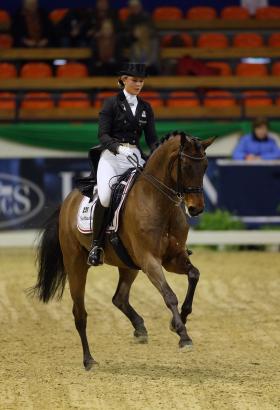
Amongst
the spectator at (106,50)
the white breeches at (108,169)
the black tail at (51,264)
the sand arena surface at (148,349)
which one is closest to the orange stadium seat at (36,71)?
the spectator at (106,50)

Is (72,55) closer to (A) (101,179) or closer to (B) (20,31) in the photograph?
(B) (20,31)

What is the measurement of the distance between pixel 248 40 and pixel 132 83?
12.0 m

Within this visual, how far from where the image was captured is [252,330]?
10.3 meters

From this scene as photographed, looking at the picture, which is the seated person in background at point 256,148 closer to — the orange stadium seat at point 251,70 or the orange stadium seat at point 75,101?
the orange stadium seat at point 75,101

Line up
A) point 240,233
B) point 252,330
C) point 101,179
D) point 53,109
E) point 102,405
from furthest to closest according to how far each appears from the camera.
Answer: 1. point 53,109
2. point 240,233
3. point 252,330
4. point 101,179
5. point 102,405

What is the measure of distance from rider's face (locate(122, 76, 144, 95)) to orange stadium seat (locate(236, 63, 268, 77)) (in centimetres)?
1107

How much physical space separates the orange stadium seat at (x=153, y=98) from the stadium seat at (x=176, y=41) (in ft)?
5.65

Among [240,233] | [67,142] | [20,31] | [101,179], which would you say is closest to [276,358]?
[101,179]

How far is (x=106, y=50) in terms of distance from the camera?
730 inches

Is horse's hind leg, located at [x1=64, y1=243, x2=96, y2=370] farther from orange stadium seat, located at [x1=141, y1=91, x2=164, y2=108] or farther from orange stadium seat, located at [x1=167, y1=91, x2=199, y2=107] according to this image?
orange stadium seat, located at [x1=167, y1=91, x2=199, y2=107]

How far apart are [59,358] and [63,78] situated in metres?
10.2

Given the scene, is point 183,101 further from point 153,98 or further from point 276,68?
point 276,68

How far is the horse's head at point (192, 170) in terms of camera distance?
25.6 feet

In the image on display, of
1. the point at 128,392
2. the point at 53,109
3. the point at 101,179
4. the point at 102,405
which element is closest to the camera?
the point at 102,405
